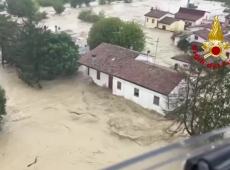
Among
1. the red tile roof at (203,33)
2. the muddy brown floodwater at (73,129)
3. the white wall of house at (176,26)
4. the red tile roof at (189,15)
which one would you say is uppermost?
the red tile roof at (189,15)

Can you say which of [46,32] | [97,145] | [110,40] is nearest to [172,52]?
[110,40]

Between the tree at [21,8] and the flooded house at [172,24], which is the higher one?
the tree at [21,8]

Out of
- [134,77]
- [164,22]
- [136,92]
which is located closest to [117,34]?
[134,77]

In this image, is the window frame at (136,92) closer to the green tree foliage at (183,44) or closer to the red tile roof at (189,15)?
the green tree foliage at (183,44)

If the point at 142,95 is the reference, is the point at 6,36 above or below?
above

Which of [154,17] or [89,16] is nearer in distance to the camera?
[154,17]

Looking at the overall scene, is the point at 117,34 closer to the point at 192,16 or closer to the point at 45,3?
the point at 192,16

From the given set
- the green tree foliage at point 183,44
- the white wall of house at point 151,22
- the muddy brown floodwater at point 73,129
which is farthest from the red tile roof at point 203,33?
the muddy brown floodwater at point 73,129

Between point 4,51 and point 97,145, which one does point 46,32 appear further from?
point 97,145
